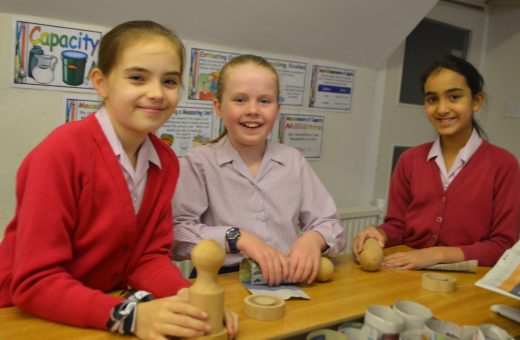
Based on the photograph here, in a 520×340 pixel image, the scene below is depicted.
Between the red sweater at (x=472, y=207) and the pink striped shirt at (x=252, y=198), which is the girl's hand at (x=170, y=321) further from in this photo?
the red sweater at (x=472, y=207)

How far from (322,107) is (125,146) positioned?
1559 millimetres


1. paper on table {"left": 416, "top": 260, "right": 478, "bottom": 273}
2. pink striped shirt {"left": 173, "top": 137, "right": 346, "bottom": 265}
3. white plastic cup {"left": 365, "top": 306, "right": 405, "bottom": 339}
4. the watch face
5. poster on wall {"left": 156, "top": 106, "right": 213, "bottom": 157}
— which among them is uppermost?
poster on wall {"left": 156, "top": 106, "right": 213, "bottom": 157}

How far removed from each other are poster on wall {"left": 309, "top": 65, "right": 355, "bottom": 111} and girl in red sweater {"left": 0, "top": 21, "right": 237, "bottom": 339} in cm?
140

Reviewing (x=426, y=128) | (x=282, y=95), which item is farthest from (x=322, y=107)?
(x=426, y=128)

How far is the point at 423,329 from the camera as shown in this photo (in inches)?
30.3

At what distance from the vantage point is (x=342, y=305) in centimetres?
90

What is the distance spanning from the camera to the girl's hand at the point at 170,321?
2.26ft

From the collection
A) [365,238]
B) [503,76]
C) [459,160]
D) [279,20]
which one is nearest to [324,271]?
[365,238]

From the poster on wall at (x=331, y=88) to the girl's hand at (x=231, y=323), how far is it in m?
1.69

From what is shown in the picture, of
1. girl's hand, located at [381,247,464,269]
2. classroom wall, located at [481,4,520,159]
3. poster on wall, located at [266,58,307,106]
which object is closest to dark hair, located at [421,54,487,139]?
girl's hand, located at [381,247,464,269]

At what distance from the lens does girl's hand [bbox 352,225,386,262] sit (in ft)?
3.94

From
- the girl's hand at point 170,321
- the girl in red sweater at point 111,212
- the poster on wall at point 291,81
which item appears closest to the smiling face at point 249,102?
the girl in red sweater at point 111,212

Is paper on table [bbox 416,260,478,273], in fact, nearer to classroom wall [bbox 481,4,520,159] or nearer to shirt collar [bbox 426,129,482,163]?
shirt collar [bbox 426,129,482,163]

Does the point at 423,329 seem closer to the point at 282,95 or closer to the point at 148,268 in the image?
the point at 148,268
